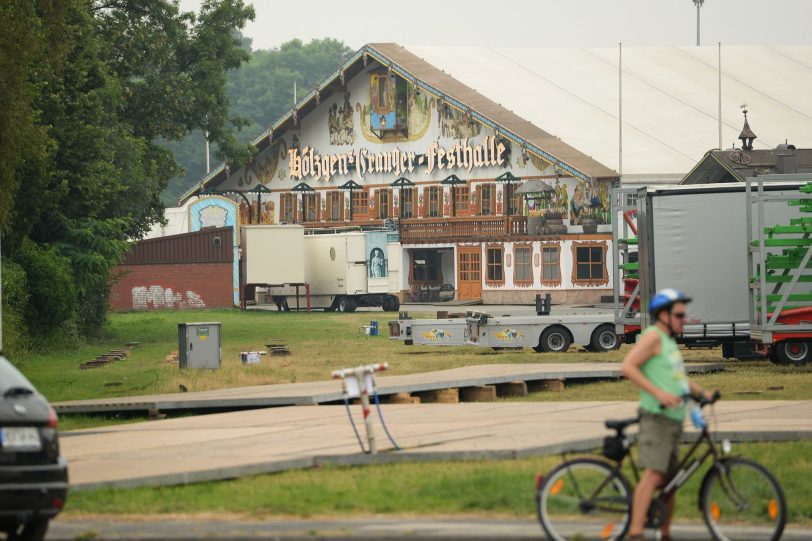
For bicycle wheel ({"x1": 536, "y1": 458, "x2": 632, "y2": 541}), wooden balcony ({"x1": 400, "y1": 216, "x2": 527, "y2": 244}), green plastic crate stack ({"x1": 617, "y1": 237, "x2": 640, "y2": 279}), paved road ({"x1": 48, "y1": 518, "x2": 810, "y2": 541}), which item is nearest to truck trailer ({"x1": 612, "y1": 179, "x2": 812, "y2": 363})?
green plastic crate stack ({"x1": 617, "y1": 237, "x2": 640, "y2": 279})

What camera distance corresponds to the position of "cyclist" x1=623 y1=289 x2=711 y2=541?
1079cm

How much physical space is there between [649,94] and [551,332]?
51547 millimetres

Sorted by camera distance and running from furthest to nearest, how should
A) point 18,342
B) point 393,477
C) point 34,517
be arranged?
point 18,342 → point 393,477 → point 34,517

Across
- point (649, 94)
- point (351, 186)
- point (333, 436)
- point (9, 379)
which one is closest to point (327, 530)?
point (9, 379)

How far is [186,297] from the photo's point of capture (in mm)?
73875

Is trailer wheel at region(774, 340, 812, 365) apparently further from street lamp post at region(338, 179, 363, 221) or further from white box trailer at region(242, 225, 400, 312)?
street lamp post at region(338, 179, 363, 221)

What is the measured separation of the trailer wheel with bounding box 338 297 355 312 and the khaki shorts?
60.8m

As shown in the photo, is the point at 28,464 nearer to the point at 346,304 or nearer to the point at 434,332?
the point at 434,332

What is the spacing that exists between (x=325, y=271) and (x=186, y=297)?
23.2 ft

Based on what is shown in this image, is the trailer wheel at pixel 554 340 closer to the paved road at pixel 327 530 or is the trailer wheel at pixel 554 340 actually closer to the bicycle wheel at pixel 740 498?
the paved road at pixel 327 530

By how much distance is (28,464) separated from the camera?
11391 millimetres

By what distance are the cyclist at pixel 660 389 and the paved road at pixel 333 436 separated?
15.7 feet

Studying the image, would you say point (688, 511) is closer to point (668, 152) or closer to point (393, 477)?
point (393, 477)

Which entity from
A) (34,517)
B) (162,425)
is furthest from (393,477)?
(162,425)
